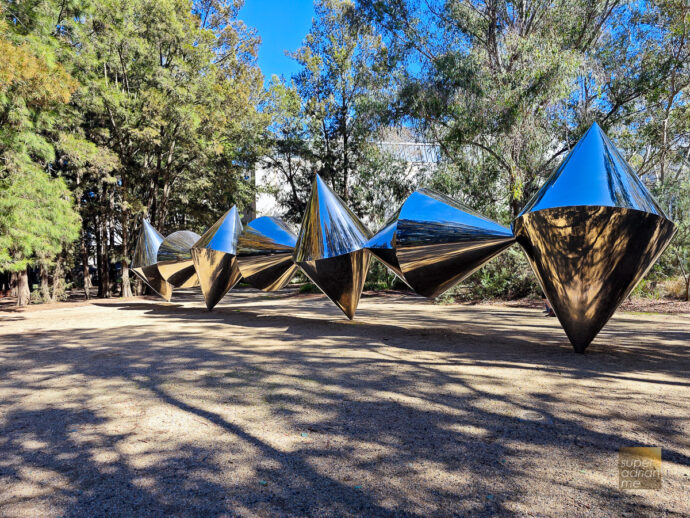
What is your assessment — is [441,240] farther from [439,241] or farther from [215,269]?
[215,269]

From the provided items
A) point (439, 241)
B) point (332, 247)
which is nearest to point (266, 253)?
point (332, 247)

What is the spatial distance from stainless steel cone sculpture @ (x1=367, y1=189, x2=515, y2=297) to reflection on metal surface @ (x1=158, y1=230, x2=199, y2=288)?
8165 millimetres

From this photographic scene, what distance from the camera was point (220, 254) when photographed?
11008 millimetres

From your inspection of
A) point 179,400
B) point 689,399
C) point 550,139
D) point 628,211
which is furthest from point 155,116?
point 689,399

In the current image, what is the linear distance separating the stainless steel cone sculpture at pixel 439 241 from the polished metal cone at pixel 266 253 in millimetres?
3788

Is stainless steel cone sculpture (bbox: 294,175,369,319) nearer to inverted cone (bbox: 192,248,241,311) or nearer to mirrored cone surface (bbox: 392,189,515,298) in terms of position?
mirrored cone surface (bbox: 392,189,515,298)

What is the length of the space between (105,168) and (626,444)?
64.1ft

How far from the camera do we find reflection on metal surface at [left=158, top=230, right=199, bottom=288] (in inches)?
528

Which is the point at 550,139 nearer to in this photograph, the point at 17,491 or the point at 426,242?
the point at 426,242

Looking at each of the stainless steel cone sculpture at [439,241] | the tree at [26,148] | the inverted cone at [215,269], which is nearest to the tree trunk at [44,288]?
the tree at [26,148]

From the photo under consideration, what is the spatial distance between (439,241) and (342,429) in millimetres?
4101

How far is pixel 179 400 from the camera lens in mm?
4398

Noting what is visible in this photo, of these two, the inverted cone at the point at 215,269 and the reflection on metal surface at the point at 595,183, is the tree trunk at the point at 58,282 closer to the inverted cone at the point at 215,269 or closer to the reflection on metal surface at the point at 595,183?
the inverted cone at the point at 215,269

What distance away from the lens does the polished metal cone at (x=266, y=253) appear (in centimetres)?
1064
